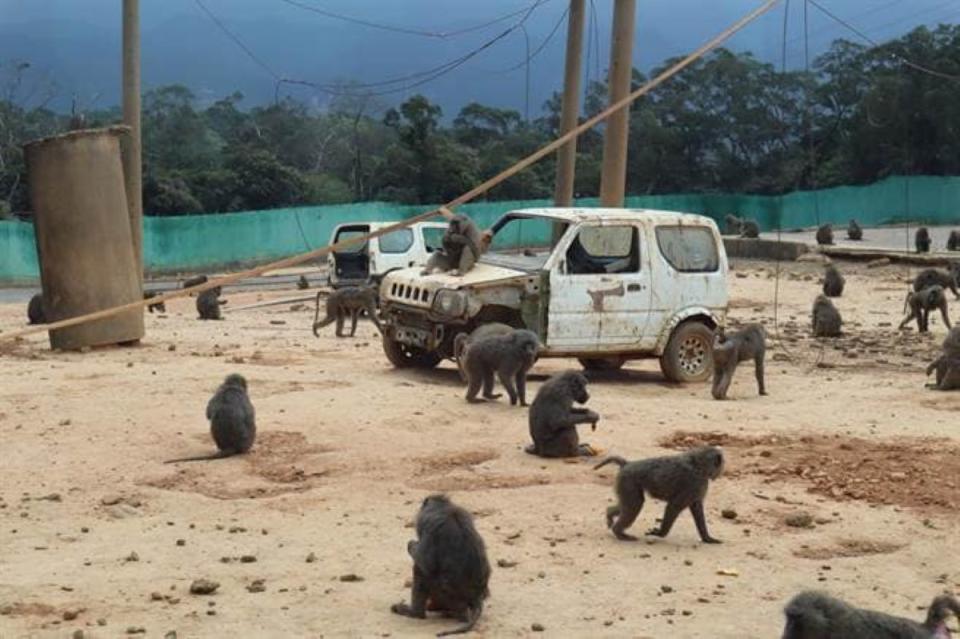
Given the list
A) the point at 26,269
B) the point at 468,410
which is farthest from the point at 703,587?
the point at 26,269

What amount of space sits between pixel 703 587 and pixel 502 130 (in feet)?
208

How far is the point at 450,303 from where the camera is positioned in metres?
15.8

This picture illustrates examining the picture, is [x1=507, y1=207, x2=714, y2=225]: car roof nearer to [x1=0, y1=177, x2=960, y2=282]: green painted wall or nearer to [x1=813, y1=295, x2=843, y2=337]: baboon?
[x1=813, y1=295, x2=843, y2=337]: baboon

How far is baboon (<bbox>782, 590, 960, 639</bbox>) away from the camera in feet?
21.6

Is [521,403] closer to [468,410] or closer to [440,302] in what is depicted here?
[468,410]

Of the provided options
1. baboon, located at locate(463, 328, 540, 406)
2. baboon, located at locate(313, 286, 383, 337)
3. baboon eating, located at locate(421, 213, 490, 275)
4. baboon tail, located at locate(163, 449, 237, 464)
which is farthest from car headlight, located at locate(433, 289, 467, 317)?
baboon, located at locate(313, 286, 383, 337)

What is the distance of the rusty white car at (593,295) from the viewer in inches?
632

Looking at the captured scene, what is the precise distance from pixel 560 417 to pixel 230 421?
2631 millimetres

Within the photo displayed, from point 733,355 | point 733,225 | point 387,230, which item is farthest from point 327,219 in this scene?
point 387,230

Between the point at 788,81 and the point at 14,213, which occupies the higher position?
the point at 788,81

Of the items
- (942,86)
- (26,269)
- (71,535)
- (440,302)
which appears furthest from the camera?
(942,86)

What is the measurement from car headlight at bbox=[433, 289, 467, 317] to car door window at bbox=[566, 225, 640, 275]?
136 cm

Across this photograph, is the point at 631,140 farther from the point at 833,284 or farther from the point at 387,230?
the point at 387,230

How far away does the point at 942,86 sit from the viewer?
194 feet
